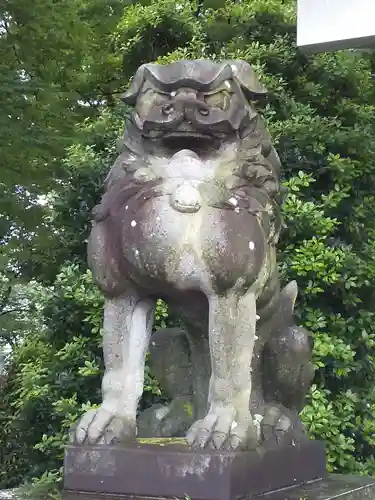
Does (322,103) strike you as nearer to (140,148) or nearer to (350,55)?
(350,55)

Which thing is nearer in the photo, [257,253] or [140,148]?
[257,253]

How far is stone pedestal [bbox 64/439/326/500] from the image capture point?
216cm

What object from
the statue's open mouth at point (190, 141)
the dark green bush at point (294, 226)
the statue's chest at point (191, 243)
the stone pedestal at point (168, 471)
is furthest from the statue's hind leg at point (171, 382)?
the dark green bush at point (294, 226)

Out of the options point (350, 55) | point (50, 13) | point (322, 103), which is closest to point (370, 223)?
point (322, 103)

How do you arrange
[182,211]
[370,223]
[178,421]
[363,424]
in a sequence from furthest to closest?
1. [370,223]
2. [363,424]
3. [178,421]
4. [182,211]

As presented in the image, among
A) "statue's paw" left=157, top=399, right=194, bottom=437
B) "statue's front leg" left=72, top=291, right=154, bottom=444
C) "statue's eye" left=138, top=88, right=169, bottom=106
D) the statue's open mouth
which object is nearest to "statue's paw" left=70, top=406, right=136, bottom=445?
"statue's front leg" left=72, top=291, right=154, bottom=444

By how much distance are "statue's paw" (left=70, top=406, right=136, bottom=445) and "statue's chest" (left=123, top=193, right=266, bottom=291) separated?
0.48m

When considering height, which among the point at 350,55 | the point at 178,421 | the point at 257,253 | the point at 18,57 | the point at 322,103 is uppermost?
the point at 18,57

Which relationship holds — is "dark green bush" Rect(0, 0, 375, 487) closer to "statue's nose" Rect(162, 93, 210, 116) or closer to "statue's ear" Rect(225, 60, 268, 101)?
"statue's ear" Rect(225, 60, 268, 101)

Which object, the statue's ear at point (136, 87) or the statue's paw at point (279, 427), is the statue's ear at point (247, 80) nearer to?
the statue's ear at point (136, 87)

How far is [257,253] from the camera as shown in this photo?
2.42m

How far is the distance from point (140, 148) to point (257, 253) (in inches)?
22.3

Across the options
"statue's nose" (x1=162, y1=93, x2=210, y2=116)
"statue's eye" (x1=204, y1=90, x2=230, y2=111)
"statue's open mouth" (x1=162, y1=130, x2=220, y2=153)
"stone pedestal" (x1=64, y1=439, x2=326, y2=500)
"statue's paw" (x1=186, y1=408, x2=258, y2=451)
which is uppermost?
"statue's eye" (x1=204, y1=90, x2=230, y2=111)

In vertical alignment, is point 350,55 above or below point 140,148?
above
